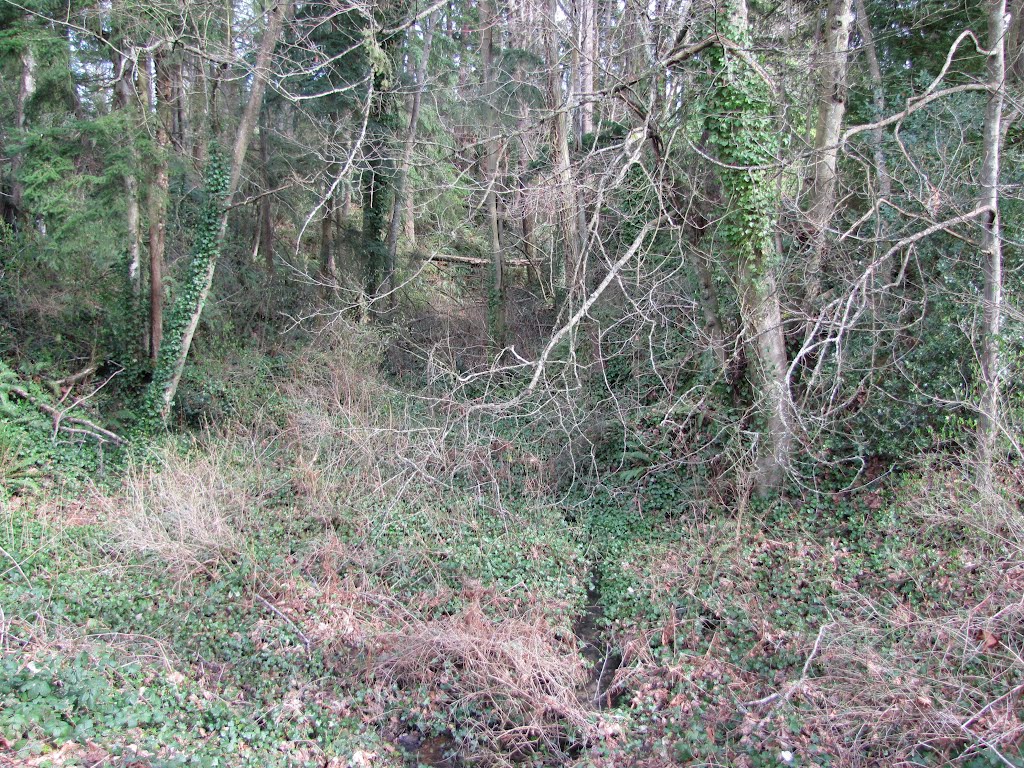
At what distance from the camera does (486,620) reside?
6953 millimetres

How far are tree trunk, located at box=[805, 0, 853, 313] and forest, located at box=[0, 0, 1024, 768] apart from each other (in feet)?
0.27

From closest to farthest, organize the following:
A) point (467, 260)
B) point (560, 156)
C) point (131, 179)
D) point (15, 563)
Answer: point (15, 563) → point (131, 179) → point (560, 156) → point (467, 260)

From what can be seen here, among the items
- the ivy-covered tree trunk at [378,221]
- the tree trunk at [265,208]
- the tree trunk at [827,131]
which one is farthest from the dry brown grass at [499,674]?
the tree trunk at [265,208]

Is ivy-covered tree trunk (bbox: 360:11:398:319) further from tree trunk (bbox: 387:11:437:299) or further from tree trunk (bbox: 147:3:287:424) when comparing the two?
tree trunk (bbox: 147:3:287:424)

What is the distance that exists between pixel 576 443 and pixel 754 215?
436 cm

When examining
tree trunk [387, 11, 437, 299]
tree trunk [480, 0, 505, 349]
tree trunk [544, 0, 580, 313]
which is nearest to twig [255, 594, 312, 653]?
tree trunk [544, 0, 580, 313]

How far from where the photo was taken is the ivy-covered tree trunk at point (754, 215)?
819 cm

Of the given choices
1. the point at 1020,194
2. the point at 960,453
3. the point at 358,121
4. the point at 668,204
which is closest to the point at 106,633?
the point at 668,204

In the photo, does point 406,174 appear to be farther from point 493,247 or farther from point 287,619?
point 287,619

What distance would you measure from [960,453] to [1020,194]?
3001 millimetres

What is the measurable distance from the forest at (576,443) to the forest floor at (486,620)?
0.14ft

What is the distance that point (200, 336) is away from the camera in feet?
45.4

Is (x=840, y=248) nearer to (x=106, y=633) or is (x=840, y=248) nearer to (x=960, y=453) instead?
(x=960, y=453)

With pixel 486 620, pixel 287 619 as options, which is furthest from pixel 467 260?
pixel 486 620
